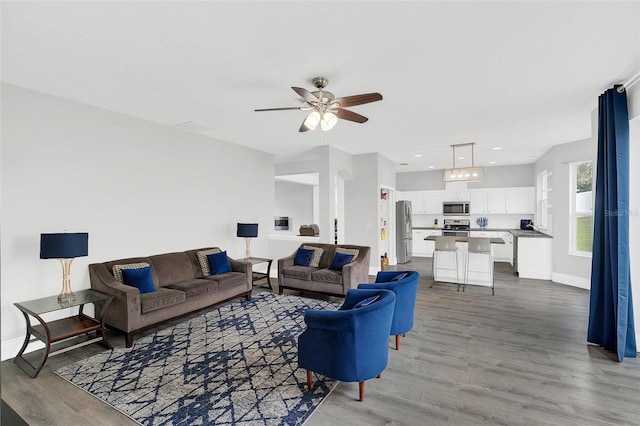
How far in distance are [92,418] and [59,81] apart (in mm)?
3214

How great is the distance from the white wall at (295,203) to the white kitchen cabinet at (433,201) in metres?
3.91

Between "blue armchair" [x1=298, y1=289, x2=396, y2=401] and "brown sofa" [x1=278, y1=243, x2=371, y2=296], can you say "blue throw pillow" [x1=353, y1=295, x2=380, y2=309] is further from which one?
"brown sofa" [x1=278, y1=243, x2=371, y2=296]

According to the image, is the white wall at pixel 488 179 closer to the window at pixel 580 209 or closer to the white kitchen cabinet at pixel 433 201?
the white kitchen cabinet at pixel 433 201

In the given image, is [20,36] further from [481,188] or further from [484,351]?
[481,188]

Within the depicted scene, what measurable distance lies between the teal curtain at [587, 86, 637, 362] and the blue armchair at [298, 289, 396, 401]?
252 centimetres

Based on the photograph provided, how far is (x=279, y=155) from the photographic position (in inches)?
291

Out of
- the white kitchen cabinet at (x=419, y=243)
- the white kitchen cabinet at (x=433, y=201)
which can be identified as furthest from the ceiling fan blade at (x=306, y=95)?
the white kitchen cabinet at (x=433, y=201)

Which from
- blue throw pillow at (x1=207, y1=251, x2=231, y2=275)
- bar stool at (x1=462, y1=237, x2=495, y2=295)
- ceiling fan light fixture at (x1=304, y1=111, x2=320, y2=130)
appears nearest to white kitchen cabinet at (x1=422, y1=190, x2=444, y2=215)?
bar stool at (x1=462, y1=237, x2=495, y2=295)

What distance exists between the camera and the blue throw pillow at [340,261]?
543 cm

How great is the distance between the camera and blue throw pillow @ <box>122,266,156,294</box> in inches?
161

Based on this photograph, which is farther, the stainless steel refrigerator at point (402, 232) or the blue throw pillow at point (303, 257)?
the stainless steel refrigerator at point (402, 232)

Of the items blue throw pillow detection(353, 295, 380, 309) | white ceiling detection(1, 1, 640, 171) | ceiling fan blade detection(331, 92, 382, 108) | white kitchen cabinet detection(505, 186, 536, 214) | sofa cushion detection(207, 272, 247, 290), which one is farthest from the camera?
white kitchen cabinet detection(505, 186, 536, 214)

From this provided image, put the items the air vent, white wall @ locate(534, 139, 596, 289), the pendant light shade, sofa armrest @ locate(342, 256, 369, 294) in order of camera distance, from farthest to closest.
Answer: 1. the pendant light shade
2. white wall @ locate(534, 139, 596, 289)
3. sofa armrest @ locate(342, 256, 369, 294)
4. the air vent

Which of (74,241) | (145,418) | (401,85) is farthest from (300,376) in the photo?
(401,85)
